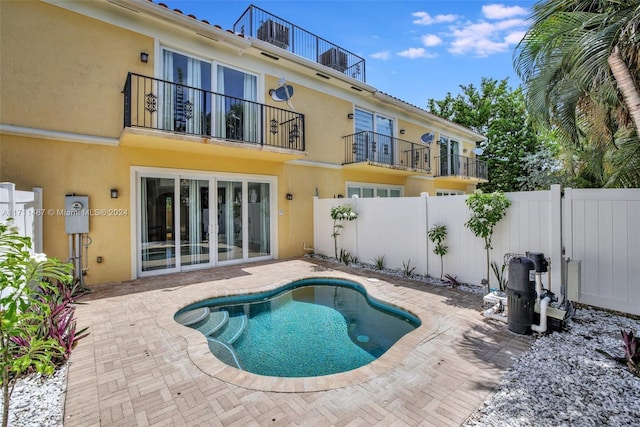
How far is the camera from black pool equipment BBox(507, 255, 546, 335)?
519 cm

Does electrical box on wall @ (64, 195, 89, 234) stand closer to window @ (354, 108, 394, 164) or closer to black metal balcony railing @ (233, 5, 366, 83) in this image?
black metal balcony railing @ (233, 5, 366, 83)

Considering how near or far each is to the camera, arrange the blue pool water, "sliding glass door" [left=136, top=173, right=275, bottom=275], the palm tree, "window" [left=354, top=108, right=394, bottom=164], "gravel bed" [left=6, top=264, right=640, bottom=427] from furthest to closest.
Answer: "window" [left=354, top=108, right=394, bottom=164]
"sliding glass door" [left=136, top=173, right=275, bottom=275]
the blue pool water
the palm tree
"gravel bed" [left=6, top=264, right=640, bottom=427]

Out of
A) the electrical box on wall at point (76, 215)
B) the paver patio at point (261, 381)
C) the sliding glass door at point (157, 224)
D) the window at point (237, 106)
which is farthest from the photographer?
the window at point (237, 106)

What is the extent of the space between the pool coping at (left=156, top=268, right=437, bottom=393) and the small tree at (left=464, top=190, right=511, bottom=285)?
2.74 m

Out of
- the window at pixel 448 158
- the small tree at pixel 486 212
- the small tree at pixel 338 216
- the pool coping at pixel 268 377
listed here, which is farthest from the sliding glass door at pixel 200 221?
the window at pixel 448 158

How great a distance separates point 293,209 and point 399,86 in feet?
41.0

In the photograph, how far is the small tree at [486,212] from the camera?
7.31 metres

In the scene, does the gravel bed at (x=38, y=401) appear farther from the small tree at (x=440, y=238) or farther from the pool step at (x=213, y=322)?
the small tree at (x=440, y=238)

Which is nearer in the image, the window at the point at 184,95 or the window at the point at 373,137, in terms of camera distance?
the window at the point at 184,95

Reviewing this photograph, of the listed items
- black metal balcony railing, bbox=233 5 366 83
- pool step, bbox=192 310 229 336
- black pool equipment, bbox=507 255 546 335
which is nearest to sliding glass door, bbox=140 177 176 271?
pool step, bbox=192 310 229 336

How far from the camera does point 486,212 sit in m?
7.41

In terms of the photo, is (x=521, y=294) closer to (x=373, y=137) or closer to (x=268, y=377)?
(x=268, y=377)

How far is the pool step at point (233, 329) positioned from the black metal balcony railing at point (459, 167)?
16990mm

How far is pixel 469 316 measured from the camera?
612 centimetres
